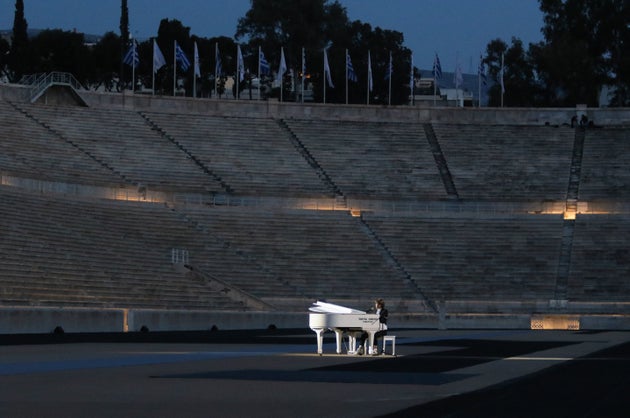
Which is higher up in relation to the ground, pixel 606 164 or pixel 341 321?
pixel 606 164

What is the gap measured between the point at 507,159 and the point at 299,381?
48.3 meters

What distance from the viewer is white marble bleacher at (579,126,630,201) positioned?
62375 mm

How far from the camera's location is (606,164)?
6500 centimetres

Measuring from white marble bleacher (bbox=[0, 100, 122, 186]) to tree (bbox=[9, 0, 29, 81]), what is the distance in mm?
29695

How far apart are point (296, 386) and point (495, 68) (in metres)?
83.6

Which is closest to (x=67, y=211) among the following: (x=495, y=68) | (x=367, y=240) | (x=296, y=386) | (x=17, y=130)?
(x=17, y=130)

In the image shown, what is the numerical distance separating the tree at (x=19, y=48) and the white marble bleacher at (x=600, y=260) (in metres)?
43.0

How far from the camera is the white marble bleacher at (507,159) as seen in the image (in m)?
62.8

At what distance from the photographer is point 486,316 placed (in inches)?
1977

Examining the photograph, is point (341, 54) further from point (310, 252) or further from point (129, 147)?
point (310, 252)

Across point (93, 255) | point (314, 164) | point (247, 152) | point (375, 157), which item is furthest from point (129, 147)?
point (93, 255)

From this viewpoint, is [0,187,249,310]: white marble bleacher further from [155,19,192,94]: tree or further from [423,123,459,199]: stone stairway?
[155,19,192,94]: tree

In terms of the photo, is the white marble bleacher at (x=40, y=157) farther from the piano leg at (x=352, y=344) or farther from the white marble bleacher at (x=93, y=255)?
the piano leg at (x=352, y=344)

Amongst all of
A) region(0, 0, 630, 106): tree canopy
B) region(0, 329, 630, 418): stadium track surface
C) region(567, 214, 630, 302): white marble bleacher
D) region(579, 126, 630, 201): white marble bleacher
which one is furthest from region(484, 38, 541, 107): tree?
region(0, 329, 630, 418): stadium track surface
